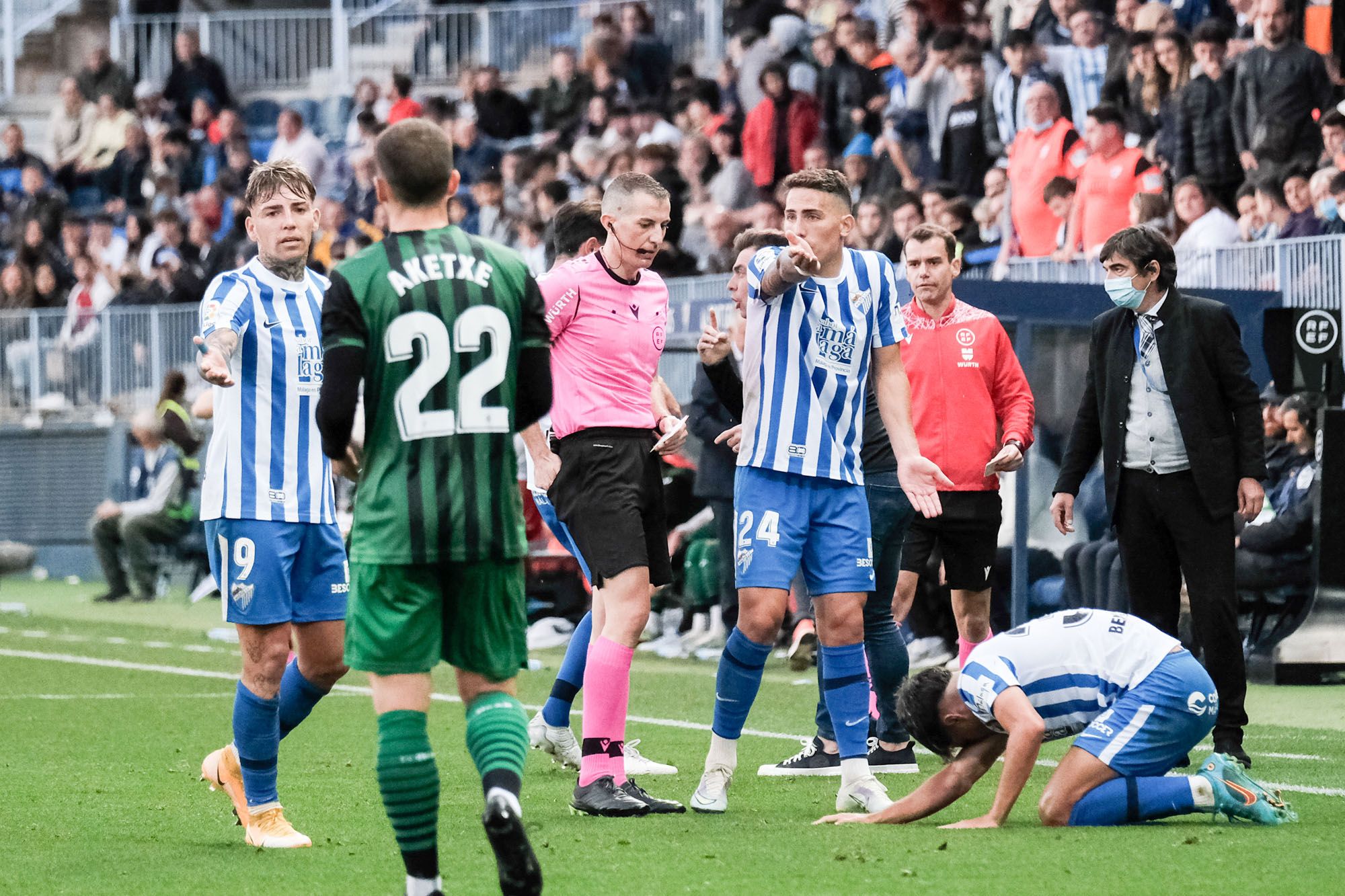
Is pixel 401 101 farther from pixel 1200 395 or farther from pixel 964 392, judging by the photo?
pixel 1200 395

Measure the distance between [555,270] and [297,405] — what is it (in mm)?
1312

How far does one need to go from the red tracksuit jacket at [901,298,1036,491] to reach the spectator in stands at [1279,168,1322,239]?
4.85 metres

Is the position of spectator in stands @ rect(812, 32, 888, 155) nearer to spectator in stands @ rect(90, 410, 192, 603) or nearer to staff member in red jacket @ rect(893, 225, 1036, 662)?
spectator in stands @ rect(90, 410, 192, 603)

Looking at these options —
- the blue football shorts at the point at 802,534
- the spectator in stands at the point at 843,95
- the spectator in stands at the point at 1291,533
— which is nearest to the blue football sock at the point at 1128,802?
the blue football shorts at the point at 802,534

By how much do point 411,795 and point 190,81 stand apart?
79.6 ft

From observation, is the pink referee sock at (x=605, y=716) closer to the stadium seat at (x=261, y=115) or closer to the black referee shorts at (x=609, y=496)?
the black referee shorts at (x=609, y=496)

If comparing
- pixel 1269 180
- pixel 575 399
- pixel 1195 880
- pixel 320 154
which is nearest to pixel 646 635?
pixel 1269 180

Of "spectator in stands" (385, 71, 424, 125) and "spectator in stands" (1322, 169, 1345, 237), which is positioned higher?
"spectator in stands" (385, 71, 424, 125)

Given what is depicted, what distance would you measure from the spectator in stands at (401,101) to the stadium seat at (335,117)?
5.79 ft

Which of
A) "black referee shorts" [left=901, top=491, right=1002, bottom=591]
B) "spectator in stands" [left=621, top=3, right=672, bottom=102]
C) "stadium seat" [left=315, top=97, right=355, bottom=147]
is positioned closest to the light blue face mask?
A: "black referee shorts" [left=901, top=491, right=1002, bottom=591]

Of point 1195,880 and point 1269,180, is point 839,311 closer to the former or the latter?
point 1195,880

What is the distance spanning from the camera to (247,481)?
6184 millimetres

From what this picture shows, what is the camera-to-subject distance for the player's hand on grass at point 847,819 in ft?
20.9

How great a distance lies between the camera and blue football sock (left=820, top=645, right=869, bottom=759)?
6703 millimetres
